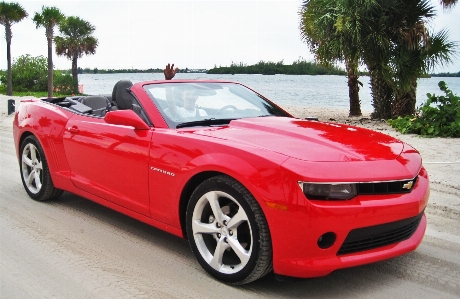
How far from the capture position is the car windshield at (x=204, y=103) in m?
4.11

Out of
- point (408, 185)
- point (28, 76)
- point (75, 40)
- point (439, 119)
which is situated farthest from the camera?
point (75, 40)

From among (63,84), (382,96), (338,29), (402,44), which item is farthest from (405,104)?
(63,84)

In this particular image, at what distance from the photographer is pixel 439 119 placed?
432 inches

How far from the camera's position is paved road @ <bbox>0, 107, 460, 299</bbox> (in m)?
3.25

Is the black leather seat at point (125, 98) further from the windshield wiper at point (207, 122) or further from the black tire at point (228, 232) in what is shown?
the black tire at point (228, 232)

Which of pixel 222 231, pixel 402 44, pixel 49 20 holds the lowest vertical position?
pixel 222 231

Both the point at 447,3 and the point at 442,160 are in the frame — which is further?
the point at 447,3

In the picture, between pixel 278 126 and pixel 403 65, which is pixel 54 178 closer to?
pixel 278 126

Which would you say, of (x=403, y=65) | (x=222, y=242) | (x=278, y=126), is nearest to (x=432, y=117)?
(x=403, y=65)

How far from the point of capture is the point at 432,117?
36.2 ft

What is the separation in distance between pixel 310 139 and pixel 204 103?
1199 millimetres

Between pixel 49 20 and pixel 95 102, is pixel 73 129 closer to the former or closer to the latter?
pixel 95 102

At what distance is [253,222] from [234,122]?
1101 millimetres

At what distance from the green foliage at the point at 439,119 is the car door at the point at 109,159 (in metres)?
8.14
